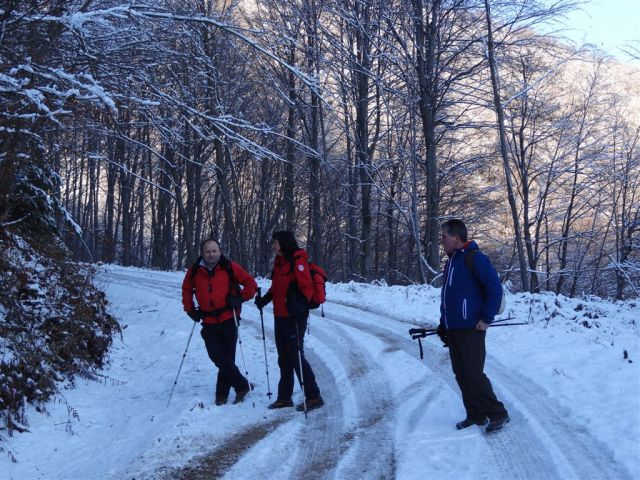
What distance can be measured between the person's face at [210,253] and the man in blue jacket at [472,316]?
2.99 metres

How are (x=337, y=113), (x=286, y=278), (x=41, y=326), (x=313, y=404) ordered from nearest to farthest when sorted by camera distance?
1. (x=313, y=404)
2. (x=286, y=278)
3. (x=41, y=326)
4. (x=337, y=113)

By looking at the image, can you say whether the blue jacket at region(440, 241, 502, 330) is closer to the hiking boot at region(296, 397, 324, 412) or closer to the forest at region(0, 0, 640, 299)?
the hiking boot at region(296, 397, 324, 412)

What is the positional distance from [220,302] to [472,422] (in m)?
3.35

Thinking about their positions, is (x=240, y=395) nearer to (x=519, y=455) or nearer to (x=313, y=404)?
(x=313, y=404)

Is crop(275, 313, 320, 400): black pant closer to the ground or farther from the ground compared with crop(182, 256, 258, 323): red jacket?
closer to the ground

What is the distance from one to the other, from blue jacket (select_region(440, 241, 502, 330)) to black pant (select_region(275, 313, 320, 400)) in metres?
1.89

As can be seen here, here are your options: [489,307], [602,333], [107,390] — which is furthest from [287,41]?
[602,333]

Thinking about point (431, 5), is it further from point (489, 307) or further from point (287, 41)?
point (489, 307)

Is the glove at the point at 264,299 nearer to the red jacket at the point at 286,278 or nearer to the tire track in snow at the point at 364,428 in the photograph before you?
the red jacket at the point at 286,278

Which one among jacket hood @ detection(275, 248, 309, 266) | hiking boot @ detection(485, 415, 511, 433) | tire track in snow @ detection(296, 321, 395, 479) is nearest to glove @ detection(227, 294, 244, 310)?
jacket hood @ detection(275, 248, 309, 266)

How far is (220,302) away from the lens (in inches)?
282

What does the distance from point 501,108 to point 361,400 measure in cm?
1361

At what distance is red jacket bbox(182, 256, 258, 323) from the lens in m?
7.17

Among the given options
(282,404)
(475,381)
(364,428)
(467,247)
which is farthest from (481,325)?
(282,404)
